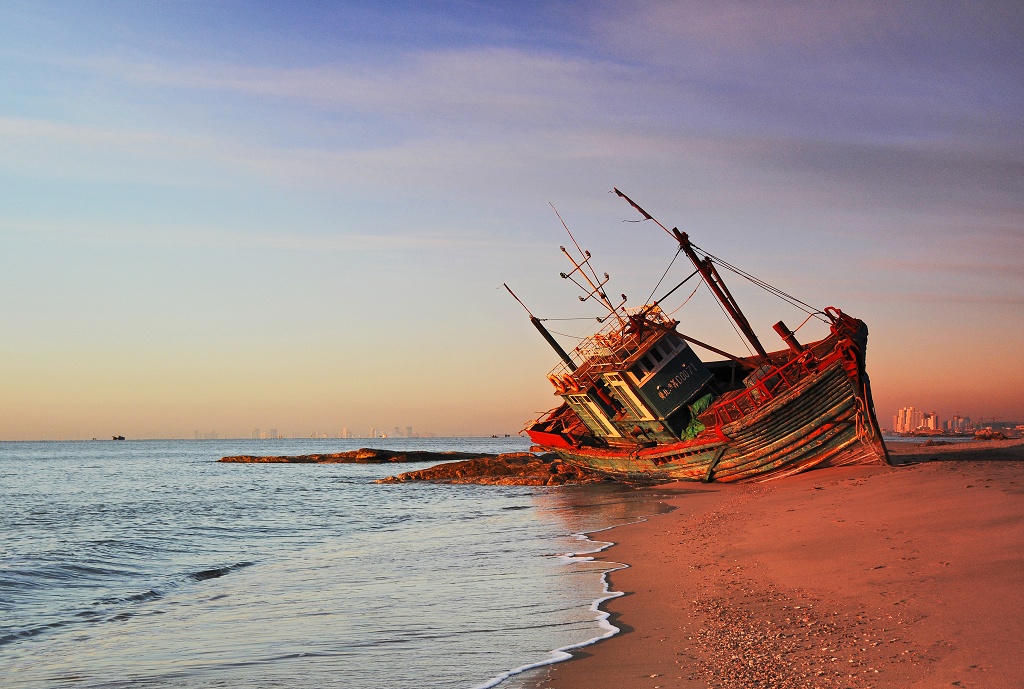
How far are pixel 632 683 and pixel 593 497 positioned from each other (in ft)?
86.5

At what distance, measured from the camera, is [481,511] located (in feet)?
98.8

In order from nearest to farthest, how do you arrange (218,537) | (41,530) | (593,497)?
(218,537)
(41,530)
(593,497)

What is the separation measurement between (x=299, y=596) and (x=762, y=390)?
20.9 m

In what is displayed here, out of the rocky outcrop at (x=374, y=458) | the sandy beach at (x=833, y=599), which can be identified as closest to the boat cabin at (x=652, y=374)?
the sandy beach at (x=833, y=599)

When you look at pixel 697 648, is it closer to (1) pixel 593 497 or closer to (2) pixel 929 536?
(2) pixel 929 536

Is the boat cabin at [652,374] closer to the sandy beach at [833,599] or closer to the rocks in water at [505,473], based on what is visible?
the rocks in water at [505,473]

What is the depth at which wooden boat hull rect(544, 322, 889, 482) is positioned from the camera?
27.0 m

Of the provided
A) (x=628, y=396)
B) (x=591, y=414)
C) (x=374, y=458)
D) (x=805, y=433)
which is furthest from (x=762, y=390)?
(x=374, y=458)

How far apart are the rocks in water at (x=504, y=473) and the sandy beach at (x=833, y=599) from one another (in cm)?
2871

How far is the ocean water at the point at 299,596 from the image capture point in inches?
343

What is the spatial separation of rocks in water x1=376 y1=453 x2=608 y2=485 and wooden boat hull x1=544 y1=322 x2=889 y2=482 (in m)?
14.9

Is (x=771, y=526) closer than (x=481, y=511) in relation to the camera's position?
Yes

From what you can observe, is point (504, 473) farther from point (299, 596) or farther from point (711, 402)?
point (299, 596)

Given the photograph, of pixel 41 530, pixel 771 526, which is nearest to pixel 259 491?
pixel 41 530
